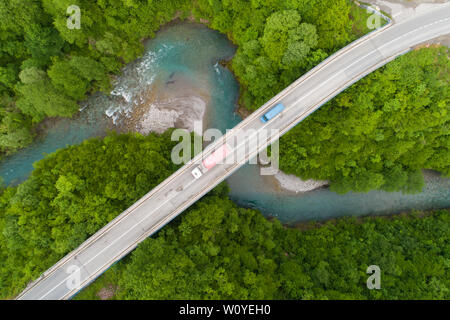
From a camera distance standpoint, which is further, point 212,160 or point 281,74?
point 281,74

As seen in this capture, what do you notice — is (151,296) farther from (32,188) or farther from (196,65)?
(196,65)

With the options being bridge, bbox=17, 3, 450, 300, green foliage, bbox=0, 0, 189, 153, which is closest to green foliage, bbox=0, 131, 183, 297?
bridge, bbox=17, 3, 450, 300

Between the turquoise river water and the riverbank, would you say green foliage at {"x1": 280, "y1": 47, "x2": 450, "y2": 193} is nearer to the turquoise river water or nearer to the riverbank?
the turquoise river water

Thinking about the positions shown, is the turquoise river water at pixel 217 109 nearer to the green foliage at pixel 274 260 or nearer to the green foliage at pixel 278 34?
the green foliage at pixel 274 260

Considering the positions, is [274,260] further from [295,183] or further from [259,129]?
[259,129]

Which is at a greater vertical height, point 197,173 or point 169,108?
point 169,108

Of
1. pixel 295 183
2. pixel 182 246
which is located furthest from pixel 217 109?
pixel 182 246
